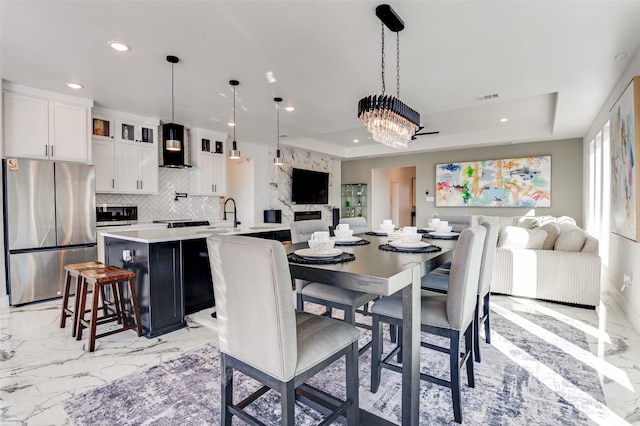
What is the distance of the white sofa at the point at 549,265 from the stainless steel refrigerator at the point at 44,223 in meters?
4.55

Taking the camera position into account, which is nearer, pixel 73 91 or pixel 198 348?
pixel 198 348

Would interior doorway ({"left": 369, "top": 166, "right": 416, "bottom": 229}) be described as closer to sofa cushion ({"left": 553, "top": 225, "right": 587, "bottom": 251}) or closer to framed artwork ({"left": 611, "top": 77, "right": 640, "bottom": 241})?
sofa cushion ({"left": 553, "top": 225, "right": 587, "bottom": 251})

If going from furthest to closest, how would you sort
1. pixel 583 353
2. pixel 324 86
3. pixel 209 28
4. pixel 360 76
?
pixel 324 86 < pixel 360 76 < pixel 209 28 < pixel 583 353

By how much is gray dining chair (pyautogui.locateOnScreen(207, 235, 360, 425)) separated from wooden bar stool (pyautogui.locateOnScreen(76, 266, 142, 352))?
1.57 m

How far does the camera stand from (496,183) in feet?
22.9

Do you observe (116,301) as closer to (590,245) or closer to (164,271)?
(164,271)

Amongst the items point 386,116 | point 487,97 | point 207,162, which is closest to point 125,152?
point 207,162

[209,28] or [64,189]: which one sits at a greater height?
[209,28]

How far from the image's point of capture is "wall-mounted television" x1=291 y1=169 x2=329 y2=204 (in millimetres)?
7536

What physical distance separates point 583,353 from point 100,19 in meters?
4.33

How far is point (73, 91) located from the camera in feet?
12.4

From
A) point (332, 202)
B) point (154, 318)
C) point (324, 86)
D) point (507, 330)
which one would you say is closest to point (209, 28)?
point (324, 86)

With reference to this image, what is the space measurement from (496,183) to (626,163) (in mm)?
4324

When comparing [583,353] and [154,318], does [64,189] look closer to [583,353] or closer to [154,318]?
[154,318]
